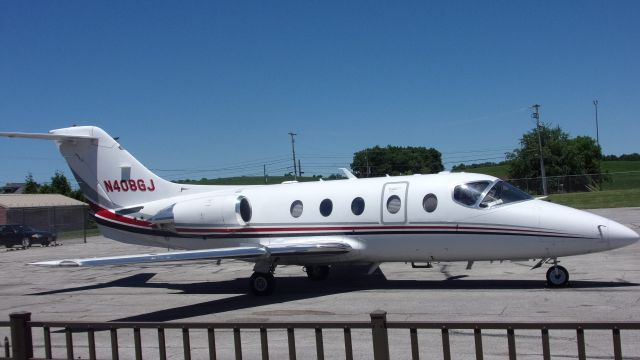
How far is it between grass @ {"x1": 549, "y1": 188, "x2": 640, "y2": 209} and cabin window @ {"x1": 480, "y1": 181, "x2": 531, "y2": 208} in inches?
1386

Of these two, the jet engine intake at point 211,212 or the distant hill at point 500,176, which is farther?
the distant hill at point 500,176

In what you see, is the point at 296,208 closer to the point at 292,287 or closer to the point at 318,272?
the point at 292,287

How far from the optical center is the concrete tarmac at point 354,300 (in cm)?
927

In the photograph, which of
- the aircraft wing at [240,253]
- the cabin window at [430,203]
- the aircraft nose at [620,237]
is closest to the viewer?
the aircraft nose at [620,237]

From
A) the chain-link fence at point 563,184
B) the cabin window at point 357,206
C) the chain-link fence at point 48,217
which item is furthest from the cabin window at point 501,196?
the chain-link fence at point 48,217

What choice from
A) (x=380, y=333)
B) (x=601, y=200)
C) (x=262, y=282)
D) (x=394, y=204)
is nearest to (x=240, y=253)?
(x=262, y=282)

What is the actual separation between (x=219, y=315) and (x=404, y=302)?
12.3ft

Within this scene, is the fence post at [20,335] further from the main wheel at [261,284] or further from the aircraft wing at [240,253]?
the main wheel at [261,284]

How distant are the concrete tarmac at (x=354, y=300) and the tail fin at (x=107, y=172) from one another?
2590mm

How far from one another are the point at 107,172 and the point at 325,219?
22.6ft

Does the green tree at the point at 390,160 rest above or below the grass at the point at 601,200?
above

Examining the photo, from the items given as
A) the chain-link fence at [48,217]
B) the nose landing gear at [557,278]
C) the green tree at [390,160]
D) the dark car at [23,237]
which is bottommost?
the nose landing gear at [557,278]

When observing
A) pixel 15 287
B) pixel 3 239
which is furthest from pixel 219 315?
pixel 3 239

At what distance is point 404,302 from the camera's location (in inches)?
496
